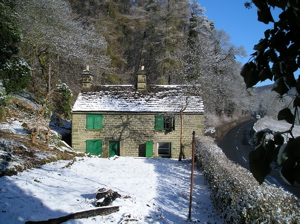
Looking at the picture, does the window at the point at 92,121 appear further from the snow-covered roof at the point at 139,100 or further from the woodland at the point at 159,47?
the woodland at the point at 159,47

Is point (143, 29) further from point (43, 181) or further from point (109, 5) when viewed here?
point (43, 181)

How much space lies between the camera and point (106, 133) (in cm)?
1712

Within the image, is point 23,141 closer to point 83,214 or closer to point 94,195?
point 94,195

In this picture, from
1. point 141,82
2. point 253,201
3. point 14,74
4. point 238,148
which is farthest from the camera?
point 238,148

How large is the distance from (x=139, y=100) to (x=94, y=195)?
11.8 m

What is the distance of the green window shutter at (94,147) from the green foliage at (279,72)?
1655cm

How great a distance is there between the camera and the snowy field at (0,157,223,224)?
5.38 m

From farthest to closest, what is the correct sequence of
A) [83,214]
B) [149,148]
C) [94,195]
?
[149,148] < [94,195] < [83,214]

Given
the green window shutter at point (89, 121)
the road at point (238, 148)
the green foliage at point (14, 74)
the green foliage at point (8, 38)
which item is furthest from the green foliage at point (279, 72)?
the green window shutter at point (89, 121)

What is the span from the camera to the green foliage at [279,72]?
105cm

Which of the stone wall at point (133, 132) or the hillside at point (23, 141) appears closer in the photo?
the hillside at point (23, 141)

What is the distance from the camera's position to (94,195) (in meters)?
6.57

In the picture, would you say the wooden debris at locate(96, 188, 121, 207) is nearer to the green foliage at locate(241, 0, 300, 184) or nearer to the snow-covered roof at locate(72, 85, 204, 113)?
the green foliage at locate(241, 0, 300, 184)

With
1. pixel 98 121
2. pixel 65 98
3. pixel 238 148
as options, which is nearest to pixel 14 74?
pixel 98 121
